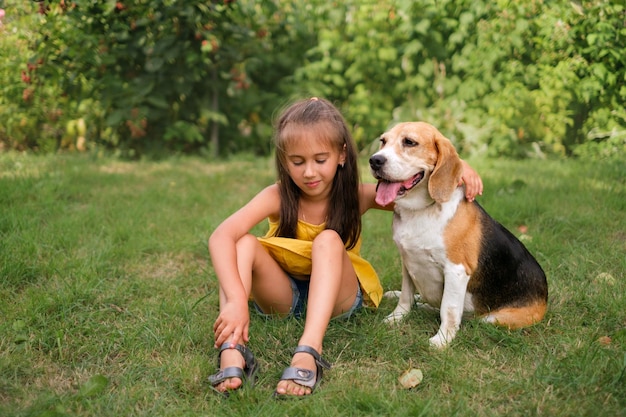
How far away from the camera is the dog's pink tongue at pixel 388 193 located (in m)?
2.76

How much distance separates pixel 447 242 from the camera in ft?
9.21

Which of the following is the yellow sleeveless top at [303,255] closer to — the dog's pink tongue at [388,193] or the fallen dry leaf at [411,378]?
→ the dog's pink tongue at [388,193]

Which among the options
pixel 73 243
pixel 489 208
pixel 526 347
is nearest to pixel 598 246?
pixel 489 208

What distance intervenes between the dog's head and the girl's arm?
1.99 feet

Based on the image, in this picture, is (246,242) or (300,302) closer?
(246,242)

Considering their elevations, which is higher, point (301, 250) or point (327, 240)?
point (327, 240)

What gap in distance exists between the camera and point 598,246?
396 cm

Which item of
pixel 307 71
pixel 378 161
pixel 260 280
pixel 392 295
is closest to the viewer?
pixel 378 161

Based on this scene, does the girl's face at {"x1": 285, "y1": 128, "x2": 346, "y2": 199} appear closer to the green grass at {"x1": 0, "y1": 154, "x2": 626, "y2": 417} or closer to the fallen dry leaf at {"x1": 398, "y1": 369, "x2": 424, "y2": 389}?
the green grass at {"x1": 0, "y1": 154, "x2": 626, "y2": 417}

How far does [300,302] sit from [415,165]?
0.96 m

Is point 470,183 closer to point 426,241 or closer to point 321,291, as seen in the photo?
point 426,241

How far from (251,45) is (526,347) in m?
5.40

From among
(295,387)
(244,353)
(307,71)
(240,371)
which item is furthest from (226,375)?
(307,71)

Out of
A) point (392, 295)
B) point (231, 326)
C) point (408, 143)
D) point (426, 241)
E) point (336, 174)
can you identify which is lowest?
point (392, 295)
